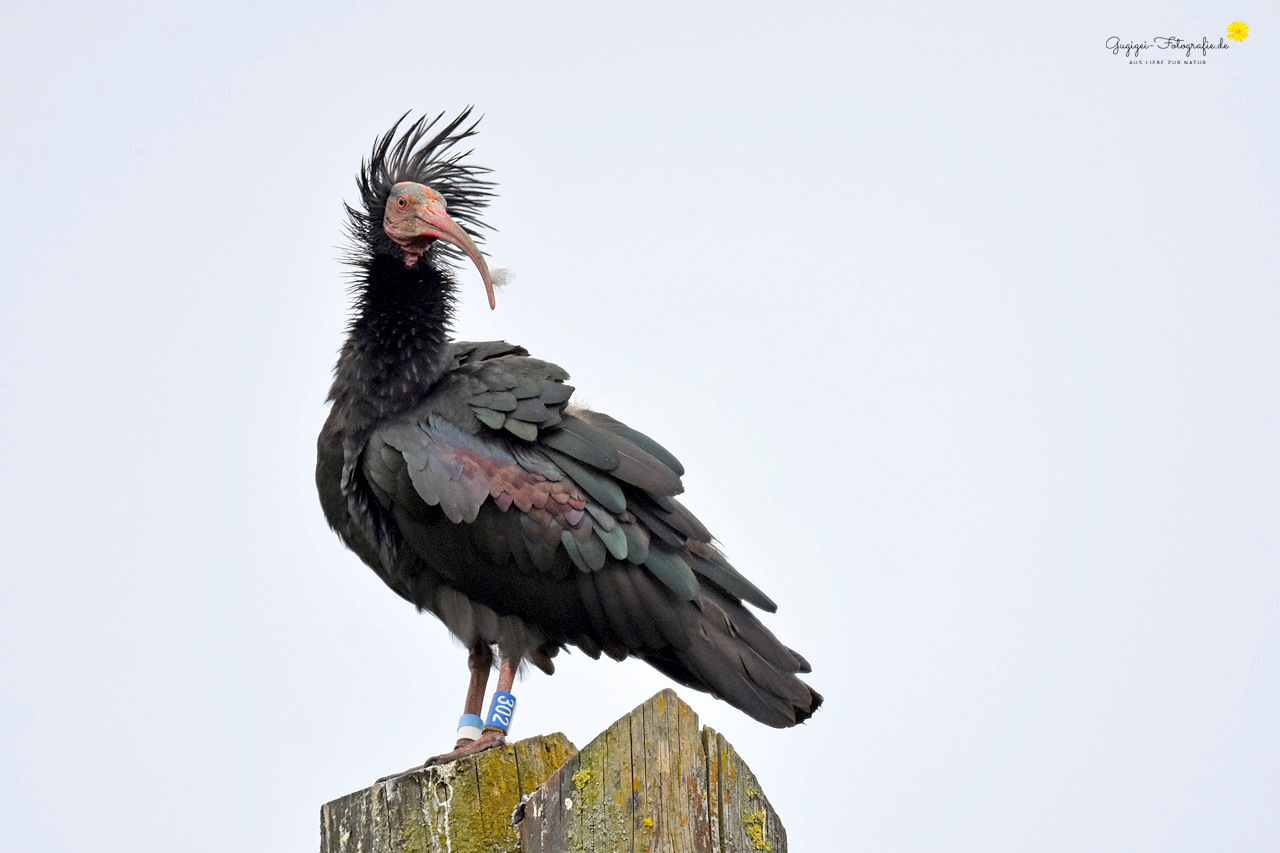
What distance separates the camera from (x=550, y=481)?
21.2 ft

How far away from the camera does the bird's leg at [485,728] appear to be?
223 inches

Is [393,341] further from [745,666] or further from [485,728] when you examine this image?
[745,666]

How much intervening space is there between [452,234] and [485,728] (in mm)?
2562

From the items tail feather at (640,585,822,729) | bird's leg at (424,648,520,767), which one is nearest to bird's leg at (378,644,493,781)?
bird's leg at (424,648,520,767)

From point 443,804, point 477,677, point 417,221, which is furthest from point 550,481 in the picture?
point 443,804

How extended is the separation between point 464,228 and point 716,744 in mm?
4604

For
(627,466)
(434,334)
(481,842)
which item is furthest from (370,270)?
(481,842)

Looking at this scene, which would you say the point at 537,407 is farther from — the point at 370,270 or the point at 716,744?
the point at 716,744

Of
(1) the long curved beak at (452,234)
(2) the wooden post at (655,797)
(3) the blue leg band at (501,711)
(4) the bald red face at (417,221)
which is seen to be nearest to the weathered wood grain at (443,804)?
(2) the wooden post at (655,797)

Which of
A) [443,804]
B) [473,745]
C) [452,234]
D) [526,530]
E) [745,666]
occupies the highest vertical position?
[452,234]

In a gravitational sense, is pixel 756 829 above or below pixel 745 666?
below

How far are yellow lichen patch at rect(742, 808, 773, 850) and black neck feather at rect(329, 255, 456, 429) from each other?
3.50m

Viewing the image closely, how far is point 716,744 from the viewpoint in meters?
3.77

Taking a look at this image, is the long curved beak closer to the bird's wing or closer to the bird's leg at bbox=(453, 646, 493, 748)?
the bird's wing
